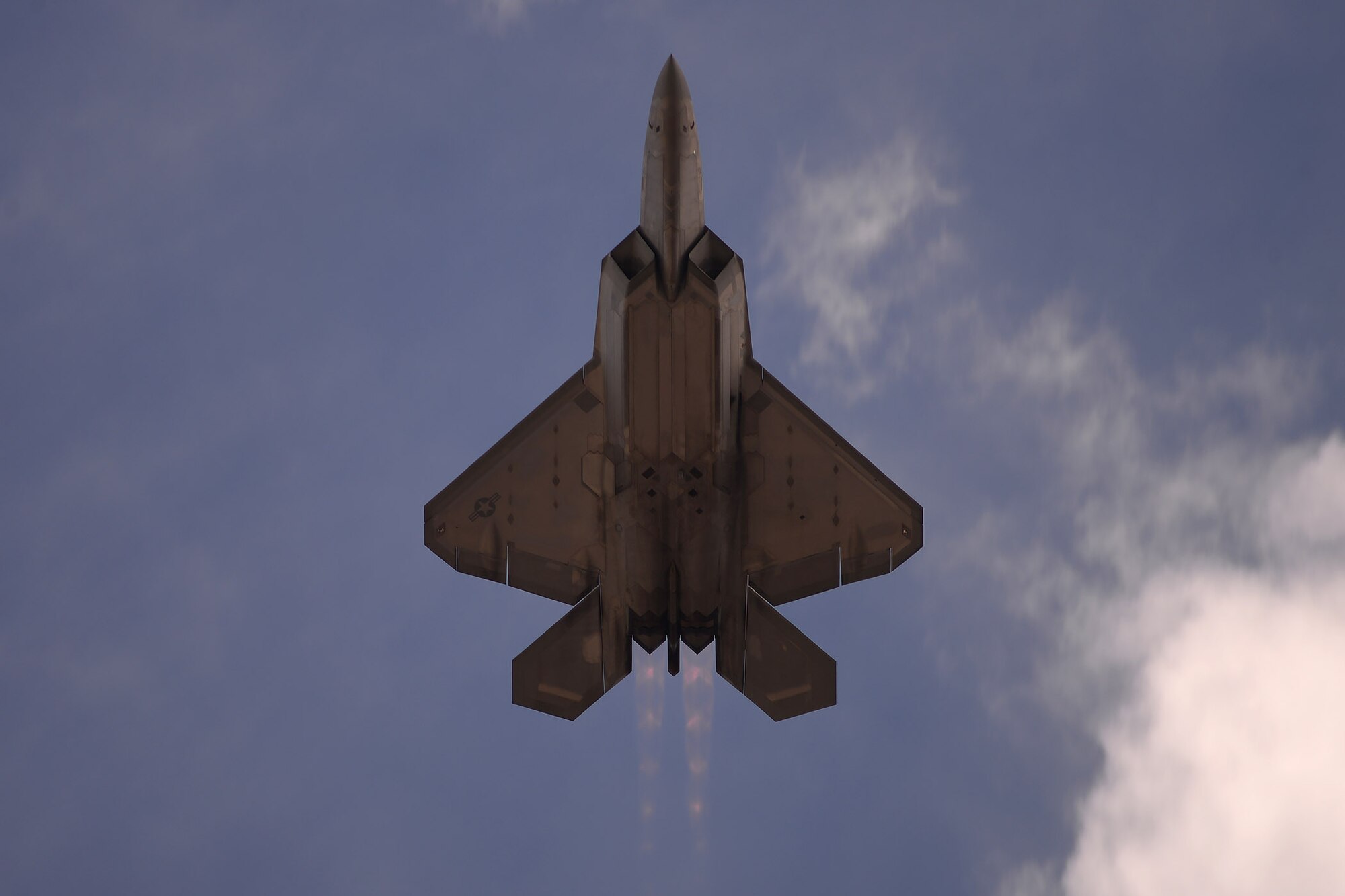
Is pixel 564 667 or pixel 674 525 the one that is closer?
pixel 674 525

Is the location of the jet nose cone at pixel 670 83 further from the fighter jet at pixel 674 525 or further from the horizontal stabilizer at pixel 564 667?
the horizontal stabilizer at pixel 564 667

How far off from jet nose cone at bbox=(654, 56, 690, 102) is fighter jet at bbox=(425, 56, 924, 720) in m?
1.73

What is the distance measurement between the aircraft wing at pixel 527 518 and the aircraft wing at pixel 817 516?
13.1 ft

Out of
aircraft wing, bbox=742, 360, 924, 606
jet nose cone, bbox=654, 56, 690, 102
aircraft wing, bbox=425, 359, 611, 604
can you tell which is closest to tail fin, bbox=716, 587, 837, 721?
aircraft wing, bbox=742, 360, 924, 606

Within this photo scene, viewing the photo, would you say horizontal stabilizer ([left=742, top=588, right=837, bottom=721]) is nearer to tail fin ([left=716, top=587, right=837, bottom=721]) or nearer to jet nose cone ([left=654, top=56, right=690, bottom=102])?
tail fin ([left=716, top=587, right=837, bottom=721])

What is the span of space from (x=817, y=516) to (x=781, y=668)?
12.6ft

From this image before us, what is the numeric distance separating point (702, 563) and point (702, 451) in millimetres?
A: 3075

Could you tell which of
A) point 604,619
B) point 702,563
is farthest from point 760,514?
point 604,619

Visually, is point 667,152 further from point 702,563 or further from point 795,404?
point 702,563

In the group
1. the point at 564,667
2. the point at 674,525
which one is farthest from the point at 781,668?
the point at 564,667

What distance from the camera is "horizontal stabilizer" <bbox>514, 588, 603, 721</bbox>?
36.7m

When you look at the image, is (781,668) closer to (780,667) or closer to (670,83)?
(780,667)

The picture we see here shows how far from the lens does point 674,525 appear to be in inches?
1350

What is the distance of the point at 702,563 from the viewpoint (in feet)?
114
